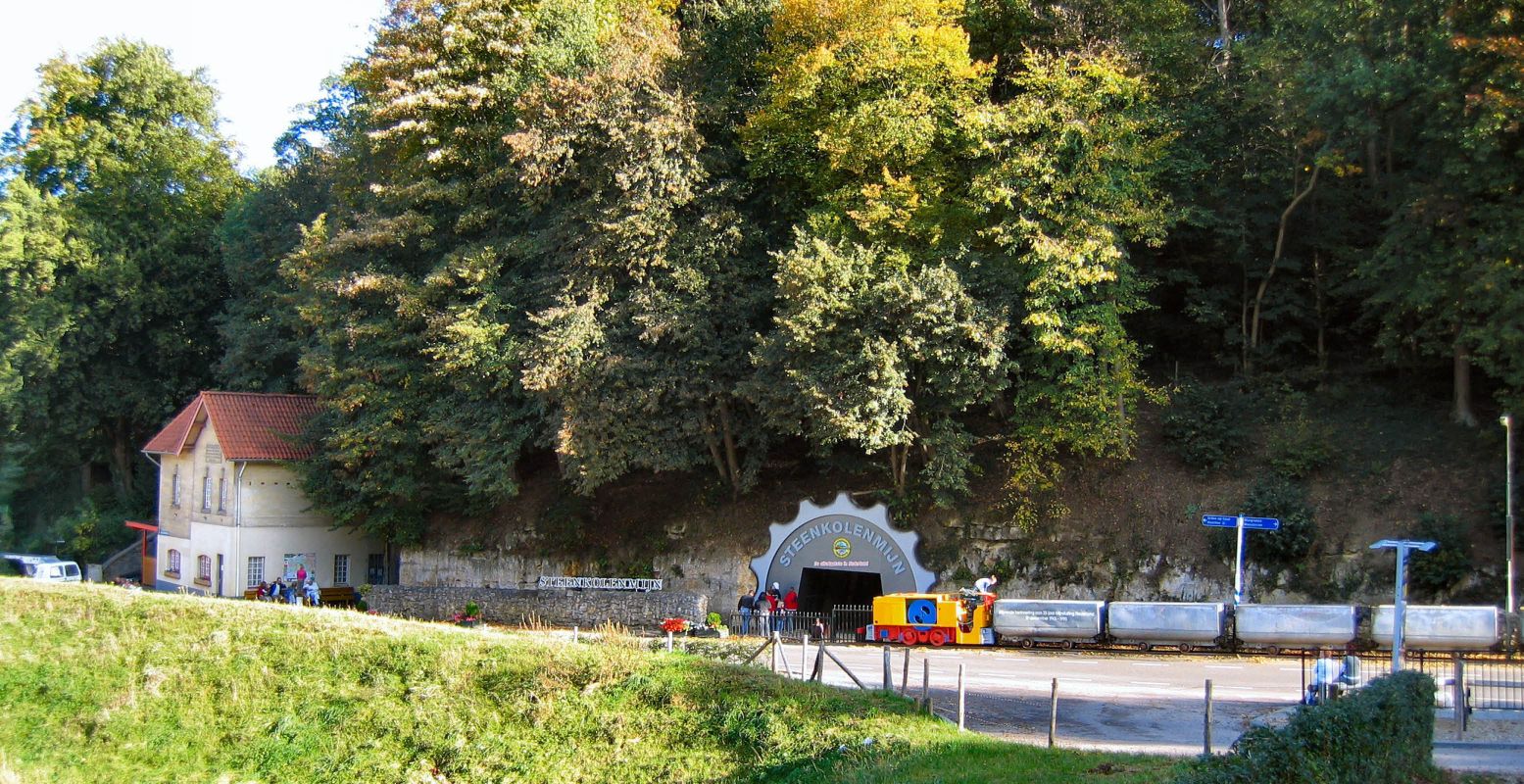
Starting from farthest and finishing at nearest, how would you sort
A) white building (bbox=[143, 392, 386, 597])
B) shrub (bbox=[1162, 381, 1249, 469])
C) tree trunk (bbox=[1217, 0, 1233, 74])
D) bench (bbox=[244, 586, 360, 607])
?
white building (bbox=[143, 392, 386, 597]) → bench (bbox=[244, 586, 360, 607]) → tree trunk (bbox=[1217, 0, 1233, 74]) → shrub (bbox=[1162, 381, 1249, 469])

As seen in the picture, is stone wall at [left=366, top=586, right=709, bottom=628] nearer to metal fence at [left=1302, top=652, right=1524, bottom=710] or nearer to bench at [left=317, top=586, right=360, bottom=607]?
bench at [left=317, top=586, right=360, bottom=607]

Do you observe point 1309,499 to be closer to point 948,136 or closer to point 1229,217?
point 1229,217

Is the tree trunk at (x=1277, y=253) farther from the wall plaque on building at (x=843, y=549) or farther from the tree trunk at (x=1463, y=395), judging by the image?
the wall plaque on building at (x=843, y=549)

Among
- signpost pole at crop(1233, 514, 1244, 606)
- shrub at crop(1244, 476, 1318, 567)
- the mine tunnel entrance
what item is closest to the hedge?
signpost pole at crop(1233, 514, 1244, 606)

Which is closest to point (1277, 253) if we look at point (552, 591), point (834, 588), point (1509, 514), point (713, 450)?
point (1509, 514)

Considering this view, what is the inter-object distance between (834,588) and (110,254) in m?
36.7

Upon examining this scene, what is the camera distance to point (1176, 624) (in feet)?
87.0

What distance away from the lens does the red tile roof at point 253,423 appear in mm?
40969

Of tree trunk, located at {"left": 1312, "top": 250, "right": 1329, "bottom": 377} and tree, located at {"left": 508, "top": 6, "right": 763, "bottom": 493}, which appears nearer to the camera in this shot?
tree, located at {"left": 508, "top": 6, "right": 763, "bottom": 493}

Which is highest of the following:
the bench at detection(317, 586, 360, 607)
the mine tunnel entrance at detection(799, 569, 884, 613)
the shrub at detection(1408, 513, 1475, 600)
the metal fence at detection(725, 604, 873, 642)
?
the shrub at detection(1408, 513, 1475, 600)

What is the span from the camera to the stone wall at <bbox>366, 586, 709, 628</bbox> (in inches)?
1256

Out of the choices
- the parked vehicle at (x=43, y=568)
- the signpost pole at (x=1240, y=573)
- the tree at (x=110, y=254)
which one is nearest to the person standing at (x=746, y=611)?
the signpost pole at (x=1240, y=573)

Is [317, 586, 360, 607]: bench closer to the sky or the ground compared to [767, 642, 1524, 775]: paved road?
closer to the ground

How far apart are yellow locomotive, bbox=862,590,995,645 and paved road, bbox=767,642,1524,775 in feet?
1.23
